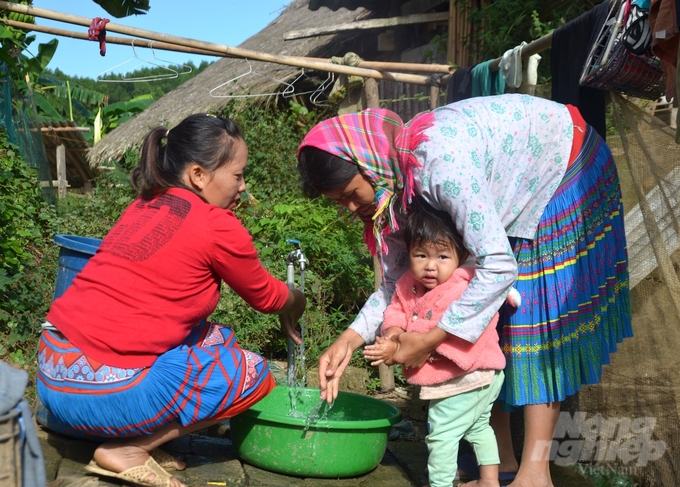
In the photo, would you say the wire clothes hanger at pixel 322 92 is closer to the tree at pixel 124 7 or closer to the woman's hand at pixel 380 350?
the tree at pixel 124 7

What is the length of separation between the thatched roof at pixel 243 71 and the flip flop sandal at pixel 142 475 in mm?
6140

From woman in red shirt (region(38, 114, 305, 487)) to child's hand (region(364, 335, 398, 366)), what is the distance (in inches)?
23.0

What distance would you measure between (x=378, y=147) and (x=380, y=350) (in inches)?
26.3

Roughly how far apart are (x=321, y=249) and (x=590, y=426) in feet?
9.02

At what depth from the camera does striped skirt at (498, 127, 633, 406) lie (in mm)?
2467

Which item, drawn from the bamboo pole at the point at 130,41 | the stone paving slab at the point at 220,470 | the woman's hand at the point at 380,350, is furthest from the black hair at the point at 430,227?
the bamboo pole at the point at 130,41

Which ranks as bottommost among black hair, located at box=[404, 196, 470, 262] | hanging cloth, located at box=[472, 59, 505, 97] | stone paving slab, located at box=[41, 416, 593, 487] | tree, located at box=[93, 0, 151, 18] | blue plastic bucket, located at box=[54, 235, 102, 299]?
stone paving slab, located at box=[41, 416, 593, 487]

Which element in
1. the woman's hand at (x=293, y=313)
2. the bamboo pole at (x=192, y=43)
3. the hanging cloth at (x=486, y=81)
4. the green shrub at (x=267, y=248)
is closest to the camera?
the woman's hand at (x=293, y=313)

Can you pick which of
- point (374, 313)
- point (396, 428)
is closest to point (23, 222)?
point (396, 428)

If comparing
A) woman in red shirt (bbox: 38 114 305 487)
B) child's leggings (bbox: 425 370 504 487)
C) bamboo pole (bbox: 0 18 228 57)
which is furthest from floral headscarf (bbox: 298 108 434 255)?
bamboo pole (bbox: 0 18 228 57)

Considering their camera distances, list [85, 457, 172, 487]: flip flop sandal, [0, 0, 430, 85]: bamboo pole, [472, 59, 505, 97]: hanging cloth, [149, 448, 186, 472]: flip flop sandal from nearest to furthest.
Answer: [85, 457, 172, 487]: flip flop sandal < [149, 448, 186, 472]: flip flop sandal < [472, 59, 505, 97]: hanging cloth < [0, 0, 430, 85]: bamboo pole

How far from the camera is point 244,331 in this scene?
4.73m

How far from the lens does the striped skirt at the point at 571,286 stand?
2467 millimetres

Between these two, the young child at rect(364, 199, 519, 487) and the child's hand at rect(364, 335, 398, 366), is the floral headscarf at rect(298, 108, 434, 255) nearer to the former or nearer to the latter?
the young child at rect(364, 199, 519, 487)
